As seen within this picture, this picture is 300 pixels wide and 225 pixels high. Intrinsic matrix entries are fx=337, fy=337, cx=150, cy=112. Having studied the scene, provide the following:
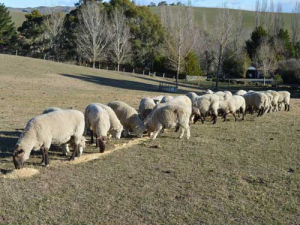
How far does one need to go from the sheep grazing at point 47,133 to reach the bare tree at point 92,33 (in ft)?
161

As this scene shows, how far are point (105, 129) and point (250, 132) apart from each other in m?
6.96

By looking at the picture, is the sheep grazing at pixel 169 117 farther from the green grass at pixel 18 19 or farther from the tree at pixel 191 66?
the green grass at pixel 18 19

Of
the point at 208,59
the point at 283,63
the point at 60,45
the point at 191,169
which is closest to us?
the point at 191,169

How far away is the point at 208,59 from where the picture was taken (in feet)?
237

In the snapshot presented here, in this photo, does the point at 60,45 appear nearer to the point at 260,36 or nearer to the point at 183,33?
the point at 183,33

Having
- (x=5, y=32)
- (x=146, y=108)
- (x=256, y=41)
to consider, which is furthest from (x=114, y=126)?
(x=5, y=32)

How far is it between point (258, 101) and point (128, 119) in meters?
9.87

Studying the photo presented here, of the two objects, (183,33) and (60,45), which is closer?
(183,33)

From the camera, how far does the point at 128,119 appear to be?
1305cm

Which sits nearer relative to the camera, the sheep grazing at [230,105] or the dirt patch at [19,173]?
the dirt patch at [19,173]

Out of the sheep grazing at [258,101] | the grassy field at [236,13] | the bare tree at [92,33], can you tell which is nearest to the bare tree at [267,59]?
the bare tree at [92,33]

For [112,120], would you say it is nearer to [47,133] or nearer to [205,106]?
[47,133]

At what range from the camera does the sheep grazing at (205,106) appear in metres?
16.5

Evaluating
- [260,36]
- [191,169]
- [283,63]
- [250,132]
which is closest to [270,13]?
[260,36]
